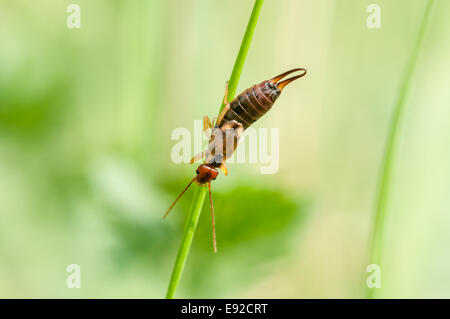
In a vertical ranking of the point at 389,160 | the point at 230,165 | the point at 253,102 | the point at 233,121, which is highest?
the point at 253,102

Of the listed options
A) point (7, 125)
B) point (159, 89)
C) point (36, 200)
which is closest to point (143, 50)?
point (159, 89)

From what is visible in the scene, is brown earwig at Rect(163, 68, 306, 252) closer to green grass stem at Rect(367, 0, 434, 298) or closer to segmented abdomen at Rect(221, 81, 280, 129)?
segmented abdomen at Rect(221, 81, 280, 129)

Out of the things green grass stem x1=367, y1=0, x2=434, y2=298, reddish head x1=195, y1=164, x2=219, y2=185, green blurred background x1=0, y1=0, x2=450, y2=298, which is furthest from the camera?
green blurred background x1=0, y1=0, x2=450, y2=298

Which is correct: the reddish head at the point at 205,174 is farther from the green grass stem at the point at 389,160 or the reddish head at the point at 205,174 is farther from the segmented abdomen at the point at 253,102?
the green grass stem at the point at 389,160

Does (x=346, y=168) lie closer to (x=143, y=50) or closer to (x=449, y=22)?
(x=449, y=22)

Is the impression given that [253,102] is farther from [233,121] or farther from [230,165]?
[230,165]

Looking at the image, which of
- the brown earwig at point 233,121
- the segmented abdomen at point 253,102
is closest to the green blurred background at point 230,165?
the brown earwig at point 233,121

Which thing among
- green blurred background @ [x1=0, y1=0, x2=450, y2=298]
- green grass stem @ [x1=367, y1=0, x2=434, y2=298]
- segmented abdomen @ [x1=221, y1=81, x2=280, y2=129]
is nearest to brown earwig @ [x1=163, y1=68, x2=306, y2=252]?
segmented abdomen @ [x1=221, y1=81, x2=280, y2=129]

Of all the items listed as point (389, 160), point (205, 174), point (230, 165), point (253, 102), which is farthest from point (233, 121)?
point (389, 160)
